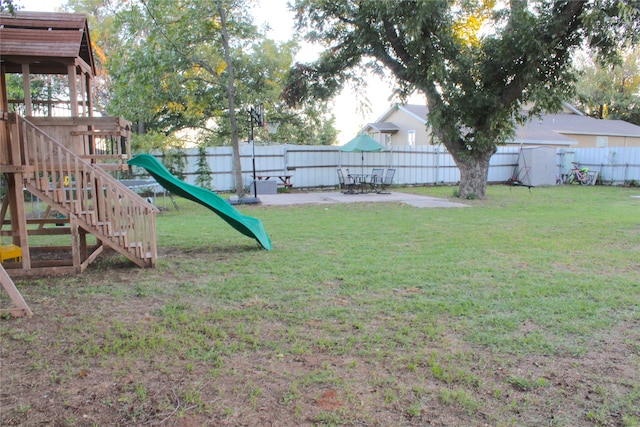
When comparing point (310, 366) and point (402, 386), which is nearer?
point (402, 386)

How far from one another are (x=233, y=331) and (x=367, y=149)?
12663 millimetres

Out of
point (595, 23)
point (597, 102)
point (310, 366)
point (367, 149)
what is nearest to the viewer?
point (310, 366)

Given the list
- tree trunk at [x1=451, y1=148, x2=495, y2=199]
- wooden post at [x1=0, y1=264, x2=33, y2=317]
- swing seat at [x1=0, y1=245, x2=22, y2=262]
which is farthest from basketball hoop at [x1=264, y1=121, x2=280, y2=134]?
wooden post at [x1=0, y1=264, x2=33, y2=317]

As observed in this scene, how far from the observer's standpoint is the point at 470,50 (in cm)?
1211

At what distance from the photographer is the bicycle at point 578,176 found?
62.7 feet

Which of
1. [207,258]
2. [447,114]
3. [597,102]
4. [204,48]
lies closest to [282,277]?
[207,258]

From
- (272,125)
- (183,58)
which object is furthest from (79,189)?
(272,125)

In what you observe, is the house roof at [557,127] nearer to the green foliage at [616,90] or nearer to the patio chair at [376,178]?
the patio chair at [376,178]

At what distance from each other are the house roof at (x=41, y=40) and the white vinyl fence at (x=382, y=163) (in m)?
9.45

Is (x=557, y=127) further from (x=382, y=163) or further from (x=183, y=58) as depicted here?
(x=183, y=58)

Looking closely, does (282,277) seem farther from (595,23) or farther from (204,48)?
(204,48)

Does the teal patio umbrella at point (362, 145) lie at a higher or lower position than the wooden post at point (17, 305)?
higher

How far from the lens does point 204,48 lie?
44.1ft

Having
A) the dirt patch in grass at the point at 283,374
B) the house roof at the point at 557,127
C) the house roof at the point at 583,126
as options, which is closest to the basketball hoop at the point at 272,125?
the house roof at the point at 557,127
